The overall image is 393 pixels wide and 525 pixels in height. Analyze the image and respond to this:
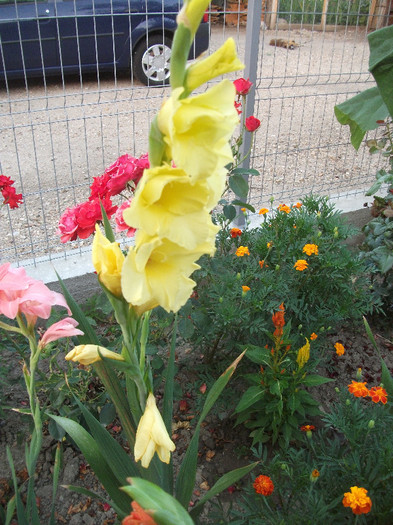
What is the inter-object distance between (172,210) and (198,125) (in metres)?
0.11

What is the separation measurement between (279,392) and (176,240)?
1111 mm

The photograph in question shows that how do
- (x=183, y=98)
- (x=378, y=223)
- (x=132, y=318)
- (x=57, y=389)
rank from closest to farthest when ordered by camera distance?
(x=183, y=98) < (x=132, y=318) < (x=57, y=389) < (x=378, y=223)

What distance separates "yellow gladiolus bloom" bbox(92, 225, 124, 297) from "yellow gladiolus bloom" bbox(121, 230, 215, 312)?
76 millimetres

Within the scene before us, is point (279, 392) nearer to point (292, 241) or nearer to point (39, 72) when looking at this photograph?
point (292, 241)

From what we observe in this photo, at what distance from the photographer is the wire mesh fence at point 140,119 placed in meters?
2.86

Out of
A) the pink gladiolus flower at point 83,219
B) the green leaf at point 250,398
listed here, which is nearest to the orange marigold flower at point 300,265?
the green leaf at point 250,398

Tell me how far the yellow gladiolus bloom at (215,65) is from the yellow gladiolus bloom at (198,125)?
4cm

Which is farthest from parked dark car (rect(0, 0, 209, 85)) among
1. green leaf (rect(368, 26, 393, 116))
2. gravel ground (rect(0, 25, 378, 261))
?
green leaf (rect(368, 26, 393, 116))

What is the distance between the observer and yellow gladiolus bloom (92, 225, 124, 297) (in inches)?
30.2

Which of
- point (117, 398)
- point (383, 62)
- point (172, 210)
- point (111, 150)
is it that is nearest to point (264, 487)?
point (117, 398)

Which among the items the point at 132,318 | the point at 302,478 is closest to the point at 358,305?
the point at 302,478

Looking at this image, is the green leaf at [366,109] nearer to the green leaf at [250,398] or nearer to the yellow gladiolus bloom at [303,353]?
the yellow gladiolus bloom at [303,353]

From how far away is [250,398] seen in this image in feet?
5.49

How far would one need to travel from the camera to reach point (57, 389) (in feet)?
5.32
